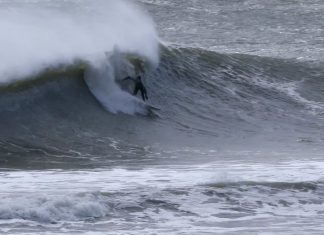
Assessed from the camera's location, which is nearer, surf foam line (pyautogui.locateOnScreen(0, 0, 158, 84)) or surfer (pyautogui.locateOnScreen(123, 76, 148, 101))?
surf foam line (pyautogui.locateOnScreen(0, 0, 158, 84))

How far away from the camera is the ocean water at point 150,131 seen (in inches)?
410

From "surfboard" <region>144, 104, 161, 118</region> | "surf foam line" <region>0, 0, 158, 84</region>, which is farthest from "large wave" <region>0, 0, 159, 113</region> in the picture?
"surfboard" <region>144, 104, 161, 118</region>

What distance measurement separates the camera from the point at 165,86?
19.2 meters

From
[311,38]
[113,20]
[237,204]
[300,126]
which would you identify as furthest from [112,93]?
[311,38]

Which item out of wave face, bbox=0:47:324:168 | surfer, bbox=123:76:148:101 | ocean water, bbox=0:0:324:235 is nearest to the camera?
ocean water, bbox=0:0:324:235

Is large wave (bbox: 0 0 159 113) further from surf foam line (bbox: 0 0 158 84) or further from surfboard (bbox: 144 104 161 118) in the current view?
surfboard (bbox: 144 104 161 118)

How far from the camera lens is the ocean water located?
10414mm

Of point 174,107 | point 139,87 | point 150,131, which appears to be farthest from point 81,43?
point 150,131

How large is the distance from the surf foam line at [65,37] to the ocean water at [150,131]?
0.04 metres

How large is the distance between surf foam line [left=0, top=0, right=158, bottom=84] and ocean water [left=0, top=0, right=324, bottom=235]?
37 mm

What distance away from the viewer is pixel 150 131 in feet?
53.5

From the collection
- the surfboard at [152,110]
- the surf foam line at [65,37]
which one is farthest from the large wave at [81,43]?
the surfboard at [152,110]

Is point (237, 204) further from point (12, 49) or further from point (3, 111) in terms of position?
point (12, 49)

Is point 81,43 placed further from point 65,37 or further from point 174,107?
point 174,107
